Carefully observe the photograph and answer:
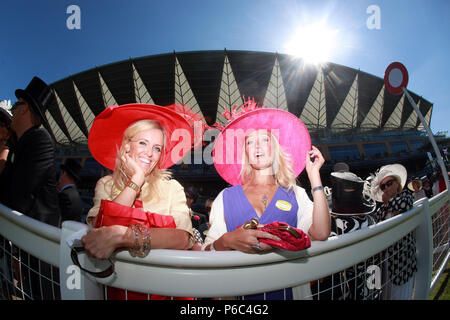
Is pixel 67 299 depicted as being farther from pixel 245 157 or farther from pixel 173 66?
pixel 173 66

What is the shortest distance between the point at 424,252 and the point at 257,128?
58.7 inches

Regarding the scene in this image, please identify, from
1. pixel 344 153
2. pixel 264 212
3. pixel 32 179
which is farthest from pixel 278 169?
pixel 344 153

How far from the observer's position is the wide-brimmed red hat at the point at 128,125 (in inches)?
50.4

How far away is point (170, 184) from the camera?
3.74ft

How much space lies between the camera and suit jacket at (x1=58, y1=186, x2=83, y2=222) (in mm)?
1889

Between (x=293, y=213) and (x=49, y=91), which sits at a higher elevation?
(x=49, y=91)

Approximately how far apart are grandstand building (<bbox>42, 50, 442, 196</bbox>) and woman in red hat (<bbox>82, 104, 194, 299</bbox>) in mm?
17235

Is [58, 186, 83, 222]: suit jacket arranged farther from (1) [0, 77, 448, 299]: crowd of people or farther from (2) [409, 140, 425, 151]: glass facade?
(2) [409, 140, 425, 151]: glass facade

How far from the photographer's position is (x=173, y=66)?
19.4 m

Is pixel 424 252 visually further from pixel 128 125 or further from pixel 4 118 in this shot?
pixel 4 118
